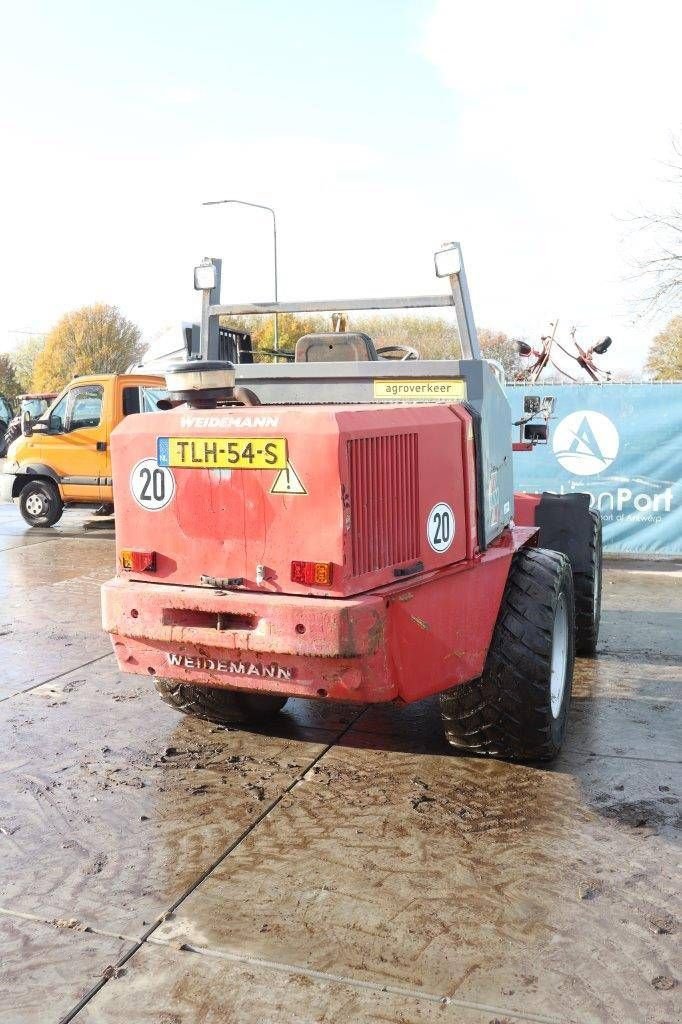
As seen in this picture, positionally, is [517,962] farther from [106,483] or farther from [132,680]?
[106,483]

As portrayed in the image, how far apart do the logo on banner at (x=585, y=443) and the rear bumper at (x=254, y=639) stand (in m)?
7.28

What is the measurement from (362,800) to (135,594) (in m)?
1.35

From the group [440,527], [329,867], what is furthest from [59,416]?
[329,867]

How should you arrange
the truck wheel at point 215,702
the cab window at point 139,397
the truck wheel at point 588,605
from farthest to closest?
the cab window at point 139,397 → the truck wheel at point 588,605 → the truck wheel at point 215,702

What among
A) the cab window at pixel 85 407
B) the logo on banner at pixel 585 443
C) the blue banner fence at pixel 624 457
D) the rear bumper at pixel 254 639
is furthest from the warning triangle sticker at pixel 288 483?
the cab window at pixel 85 407

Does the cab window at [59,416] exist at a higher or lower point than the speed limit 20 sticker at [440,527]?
higher

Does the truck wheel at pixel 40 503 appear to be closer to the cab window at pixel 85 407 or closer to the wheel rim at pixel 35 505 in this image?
the wheel rim at pixel 35 505

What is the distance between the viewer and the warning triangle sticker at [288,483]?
3787 mm

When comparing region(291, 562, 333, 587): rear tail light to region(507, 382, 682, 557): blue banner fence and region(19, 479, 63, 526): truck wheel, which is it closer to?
region(507, 382, 682, 557): blue banner fence

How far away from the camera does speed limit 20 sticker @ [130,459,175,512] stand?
4094 millimetres

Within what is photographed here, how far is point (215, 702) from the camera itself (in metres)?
5.00

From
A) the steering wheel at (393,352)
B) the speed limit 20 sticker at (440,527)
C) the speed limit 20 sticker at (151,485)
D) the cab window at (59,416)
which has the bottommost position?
the speed limit 20 sticker at (440,527)

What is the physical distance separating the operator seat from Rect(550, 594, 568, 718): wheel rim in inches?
63.9

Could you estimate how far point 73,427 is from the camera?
526 inches
